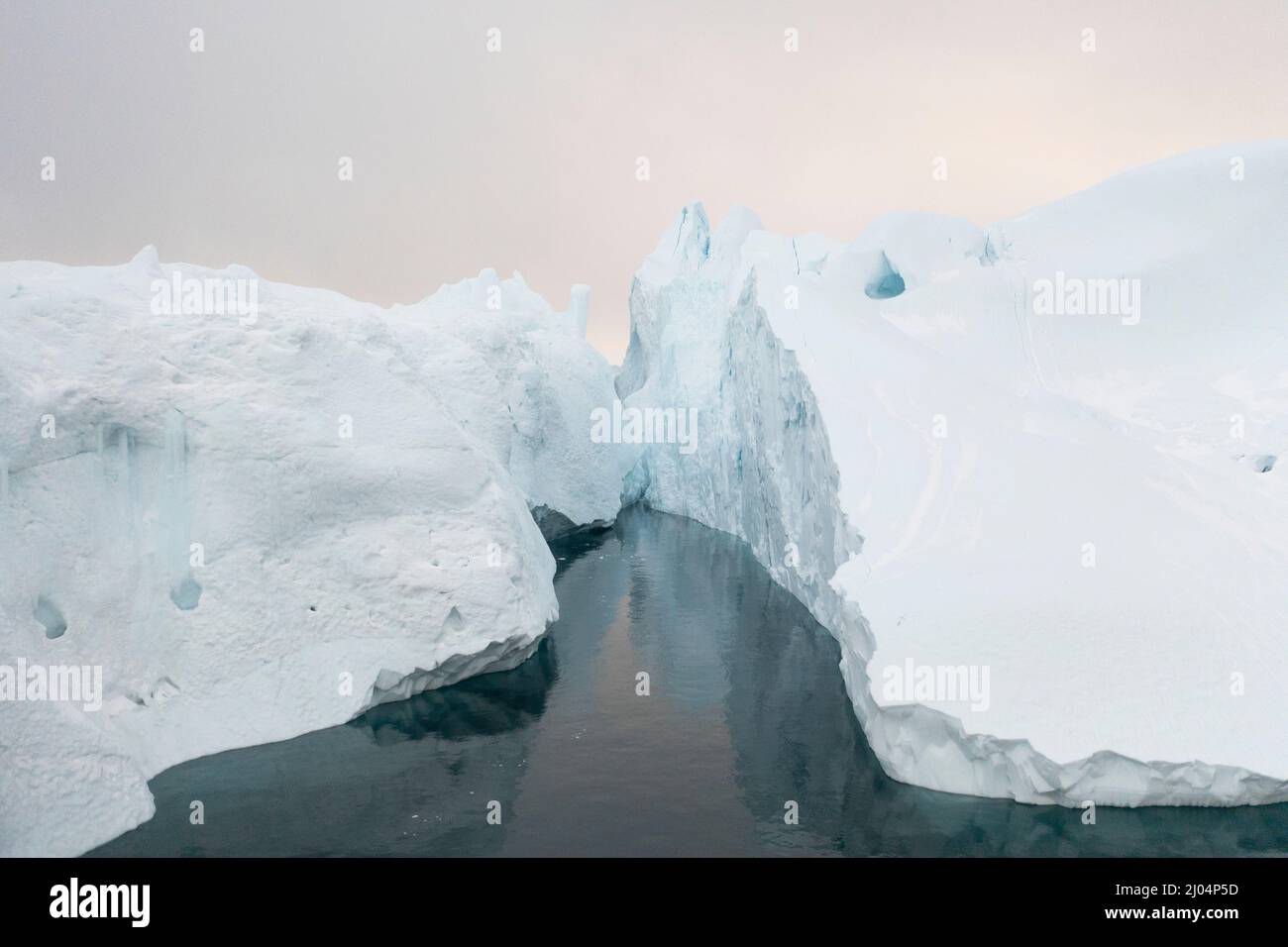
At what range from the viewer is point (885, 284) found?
85.3 feet

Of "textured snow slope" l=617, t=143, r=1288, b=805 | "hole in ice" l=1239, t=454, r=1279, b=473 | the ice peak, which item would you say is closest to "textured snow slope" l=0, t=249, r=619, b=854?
"textured snow slope" l=617, t=143, r=1288, b=805

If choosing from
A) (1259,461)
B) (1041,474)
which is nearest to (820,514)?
(1041,474)

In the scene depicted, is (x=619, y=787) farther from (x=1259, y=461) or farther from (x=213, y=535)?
(x=1259, y=461)

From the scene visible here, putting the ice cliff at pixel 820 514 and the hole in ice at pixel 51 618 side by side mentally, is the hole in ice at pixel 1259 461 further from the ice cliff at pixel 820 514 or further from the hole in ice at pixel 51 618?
the hole in ice at pixel 51 618

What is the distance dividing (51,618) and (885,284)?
22.0 metres

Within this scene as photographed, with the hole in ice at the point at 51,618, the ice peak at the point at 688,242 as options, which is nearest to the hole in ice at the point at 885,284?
the ice peak at the point at 688,242

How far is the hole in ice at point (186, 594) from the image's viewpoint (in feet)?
40.4

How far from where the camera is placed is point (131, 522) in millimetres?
12297

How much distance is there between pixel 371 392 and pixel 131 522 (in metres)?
4.43

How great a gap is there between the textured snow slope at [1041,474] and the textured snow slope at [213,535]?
6408 millimetres

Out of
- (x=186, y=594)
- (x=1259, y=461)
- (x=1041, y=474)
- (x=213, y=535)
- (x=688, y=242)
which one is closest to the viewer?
(x=186, y=594)

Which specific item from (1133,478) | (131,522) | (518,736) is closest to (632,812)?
(518,736)

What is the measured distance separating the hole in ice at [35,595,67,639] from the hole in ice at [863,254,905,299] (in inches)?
819

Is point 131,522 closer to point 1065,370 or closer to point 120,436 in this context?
point 120,436
